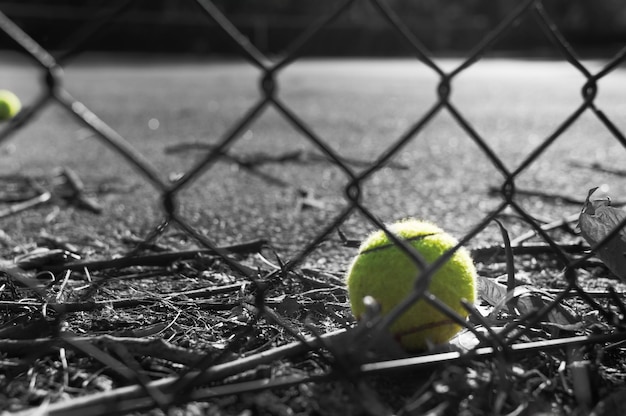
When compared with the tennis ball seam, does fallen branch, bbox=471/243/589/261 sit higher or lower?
higher

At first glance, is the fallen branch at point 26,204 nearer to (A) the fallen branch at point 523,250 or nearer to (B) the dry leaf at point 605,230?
(A) the fallen branch at point 523,250

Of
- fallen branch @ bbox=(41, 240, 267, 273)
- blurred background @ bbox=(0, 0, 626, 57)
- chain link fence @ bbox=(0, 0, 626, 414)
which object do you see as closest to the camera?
chain link fence @ bbox=(0, 0, 626, 414)

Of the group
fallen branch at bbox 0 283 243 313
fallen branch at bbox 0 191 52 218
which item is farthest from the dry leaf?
fallen branch at bbox 0 191 52 218

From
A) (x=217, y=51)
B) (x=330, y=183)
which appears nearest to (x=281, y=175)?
(x=330, y=183)

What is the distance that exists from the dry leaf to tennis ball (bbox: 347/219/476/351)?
277 millimetres

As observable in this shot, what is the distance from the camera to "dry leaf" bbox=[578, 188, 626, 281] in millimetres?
1423

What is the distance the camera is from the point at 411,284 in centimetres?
125

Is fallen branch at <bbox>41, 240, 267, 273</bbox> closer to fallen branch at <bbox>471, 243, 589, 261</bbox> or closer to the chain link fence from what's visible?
the chain link fence

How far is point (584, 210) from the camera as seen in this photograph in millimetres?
1430

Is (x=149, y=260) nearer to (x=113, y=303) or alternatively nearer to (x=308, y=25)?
(x=113, y=303)

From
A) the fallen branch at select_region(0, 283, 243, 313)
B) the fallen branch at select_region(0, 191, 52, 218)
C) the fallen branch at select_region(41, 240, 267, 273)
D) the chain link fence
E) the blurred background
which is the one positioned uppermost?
the blurred background

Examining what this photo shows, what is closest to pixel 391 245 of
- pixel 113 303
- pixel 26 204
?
pixel 113 303

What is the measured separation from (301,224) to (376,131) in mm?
2822

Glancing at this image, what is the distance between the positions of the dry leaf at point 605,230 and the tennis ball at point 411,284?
28 cm
